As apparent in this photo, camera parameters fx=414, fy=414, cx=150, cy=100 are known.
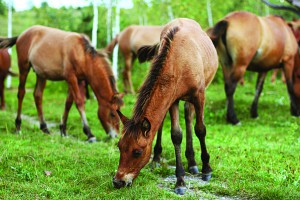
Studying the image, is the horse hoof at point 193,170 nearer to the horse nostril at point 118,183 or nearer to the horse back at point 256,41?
the horse nostril at point 118,183

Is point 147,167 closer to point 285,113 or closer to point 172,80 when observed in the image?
point 172,80

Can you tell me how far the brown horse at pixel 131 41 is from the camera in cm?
1548

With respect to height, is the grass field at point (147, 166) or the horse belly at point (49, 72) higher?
the horse belly at point (49, 72)

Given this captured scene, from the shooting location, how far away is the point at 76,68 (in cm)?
888

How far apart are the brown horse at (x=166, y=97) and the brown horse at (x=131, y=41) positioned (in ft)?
31.8

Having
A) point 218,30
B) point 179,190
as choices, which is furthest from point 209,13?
point 179,190

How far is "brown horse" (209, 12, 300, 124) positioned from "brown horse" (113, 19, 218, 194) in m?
4.27

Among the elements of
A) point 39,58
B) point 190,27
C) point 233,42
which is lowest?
point 39,58

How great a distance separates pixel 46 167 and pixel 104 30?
19066 mm

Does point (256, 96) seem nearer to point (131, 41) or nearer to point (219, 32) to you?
point (219, 32)

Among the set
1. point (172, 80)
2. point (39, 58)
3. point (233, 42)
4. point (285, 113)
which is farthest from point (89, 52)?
point (285, 113)

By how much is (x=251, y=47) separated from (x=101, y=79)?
146 inches

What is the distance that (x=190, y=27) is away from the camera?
19.6 feet

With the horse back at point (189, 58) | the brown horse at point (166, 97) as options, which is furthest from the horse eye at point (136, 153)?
the horse back at point (189, 58)
